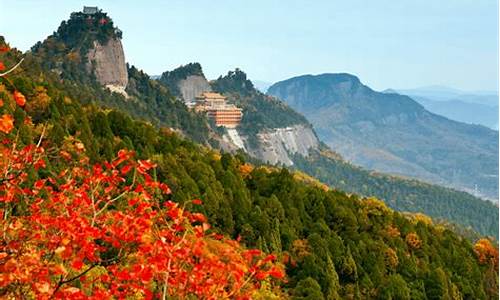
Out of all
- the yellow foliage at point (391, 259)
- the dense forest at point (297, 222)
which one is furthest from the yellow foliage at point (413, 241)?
the yellow foliage at point (391, 259)

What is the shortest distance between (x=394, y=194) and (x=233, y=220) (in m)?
142

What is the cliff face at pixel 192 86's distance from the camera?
179 meters

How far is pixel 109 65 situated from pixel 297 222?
3134 inches

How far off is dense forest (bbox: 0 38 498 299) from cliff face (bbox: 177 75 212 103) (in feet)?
429

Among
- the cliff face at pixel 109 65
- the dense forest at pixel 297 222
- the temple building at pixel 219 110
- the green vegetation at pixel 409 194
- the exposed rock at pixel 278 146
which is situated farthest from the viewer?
the green vegetation at pixel 409 194

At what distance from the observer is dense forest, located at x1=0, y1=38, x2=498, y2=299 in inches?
1401

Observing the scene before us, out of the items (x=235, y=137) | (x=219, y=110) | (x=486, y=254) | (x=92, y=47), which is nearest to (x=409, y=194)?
(x=235, y=137)

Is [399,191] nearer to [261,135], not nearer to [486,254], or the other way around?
[261,135]

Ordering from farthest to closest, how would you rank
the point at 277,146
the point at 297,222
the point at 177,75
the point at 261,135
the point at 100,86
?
the point at 177,75 → the point at 277,146 → the point at 261,135 → the point at 100,86 → the point at 297,222

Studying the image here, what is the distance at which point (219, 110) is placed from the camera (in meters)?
151

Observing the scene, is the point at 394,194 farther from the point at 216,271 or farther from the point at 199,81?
the point at 216,271

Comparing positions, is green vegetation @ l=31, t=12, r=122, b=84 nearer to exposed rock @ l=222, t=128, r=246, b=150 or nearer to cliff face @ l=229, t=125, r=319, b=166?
exposed rock @ l=222, t=128, r=246, b=150

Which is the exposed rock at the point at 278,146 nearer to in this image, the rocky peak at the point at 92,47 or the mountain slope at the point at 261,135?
the mountain slope at the point at 261,135

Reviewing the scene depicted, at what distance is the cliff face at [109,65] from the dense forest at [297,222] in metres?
64.3
